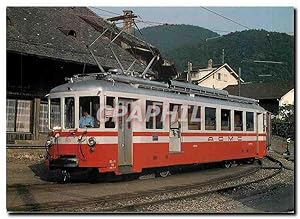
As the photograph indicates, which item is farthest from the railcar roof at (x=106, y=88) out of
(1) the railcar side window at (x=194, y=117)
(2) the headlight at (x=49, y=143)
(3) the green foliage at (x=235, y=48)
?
(2) the headlight at (x=49, y=143)

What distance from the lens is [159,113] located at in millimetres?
11141

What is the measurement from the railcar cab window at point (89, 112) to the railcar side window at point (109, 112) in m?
0.17

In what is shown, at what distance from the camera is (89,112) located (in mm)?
10062

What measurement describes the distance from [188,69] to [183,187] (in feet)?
11.5

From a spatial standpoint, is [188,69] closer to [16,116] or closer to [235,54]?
[235,54]

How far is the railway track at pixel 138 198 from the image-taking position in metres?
7.69

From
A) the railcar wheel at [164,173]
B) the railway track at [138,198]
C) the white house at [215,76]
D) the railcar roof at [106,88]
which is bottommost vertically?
the railway track at [138,198]

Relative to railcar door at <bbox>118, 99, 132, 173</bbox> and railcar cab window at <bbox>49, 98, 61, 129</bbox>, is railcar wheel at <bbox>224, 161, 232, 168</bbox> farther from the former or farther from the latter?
railcar cab window at <bbox>49, 98, 61, 129</bbox>

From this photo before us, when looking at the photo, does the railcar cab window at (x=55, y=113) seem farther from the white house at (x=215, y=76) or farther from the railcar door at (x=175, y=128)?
the white house at (x=215, y=76)

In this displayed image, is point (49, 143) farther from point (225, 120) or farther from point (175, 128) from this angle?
point (225, 120)

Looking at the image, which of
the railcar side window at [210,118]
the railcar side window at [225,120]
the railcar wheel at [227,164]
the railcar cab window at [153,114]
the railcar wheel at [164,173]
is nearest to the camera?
the railcar cab window at [153,114]

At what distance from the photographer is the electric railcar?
9930 millimetres

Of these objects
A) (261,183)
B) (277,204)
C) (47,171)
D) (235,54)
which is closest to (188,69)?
(235,54)

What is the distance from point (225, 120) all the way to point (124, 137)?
13.3 feet
